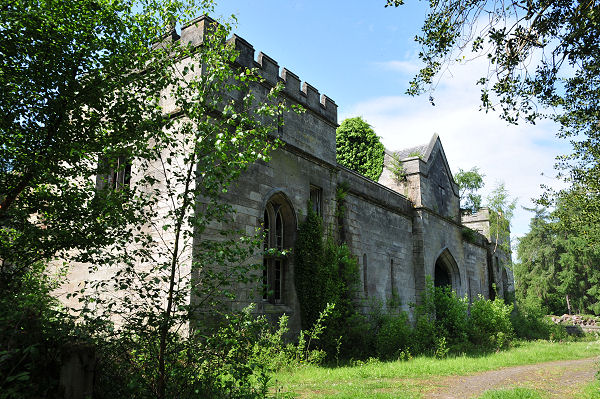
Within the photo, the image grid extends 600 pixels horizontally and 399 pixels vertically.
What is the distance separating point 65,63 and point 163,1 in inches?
79.5

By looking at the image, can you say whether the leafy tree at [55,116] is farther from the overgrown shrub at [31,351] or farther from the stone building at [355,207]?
the stone building at [355,207]

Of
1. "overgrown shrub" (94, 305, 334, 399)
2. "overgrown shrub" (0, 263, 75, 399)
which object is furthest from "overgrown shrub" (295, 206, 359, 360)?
"overgrown shrub" (0, 263, 75, 399)

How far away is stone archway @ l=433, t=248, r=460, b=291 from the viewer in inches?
784

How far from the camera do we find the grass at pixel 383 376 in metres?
7.29

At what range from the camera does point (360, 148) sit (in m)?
19.9

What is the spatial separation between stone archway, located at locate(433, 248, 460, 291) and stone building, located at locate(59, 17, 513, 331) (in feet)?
0.16

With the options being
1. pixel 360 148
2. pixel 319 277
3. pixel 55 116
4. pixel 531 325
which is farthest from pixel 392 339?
pixel 531 325

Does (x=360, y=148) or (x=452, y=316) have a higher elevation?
(x=360, y=148)

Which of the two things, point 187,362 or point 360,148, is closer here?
point 187,362

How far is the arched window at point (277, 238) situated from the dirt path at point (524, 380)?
4468 millimetres

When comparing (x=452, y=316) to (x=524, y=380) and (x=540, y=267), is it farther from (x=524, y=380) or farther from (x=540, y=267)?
(x=540, y=267)

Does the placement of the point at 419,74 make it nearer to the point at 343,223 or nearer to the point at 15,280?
the point at 15,280

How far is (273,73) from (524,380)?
965cm

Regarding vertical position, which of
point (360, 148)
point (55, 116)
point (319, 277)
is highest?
point (360, 148)
